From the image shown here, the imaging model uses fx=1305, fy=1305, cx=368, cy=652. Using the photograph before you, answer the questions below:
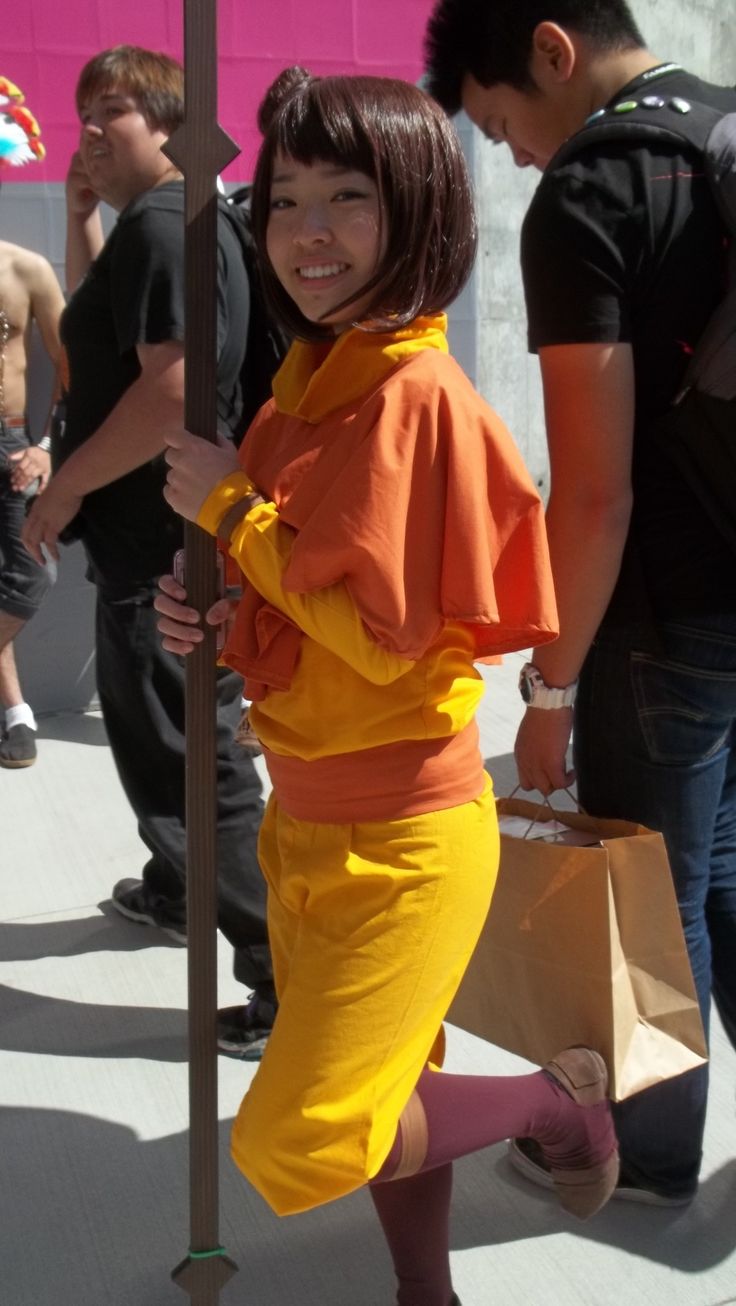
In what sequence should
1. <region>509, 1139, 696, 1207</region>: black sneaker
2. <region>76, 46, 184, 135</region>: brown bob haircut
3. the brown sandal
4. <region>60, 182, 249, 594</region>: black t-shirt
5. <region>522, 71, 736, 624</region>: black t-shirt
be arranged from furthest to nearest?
<region>76, 46, 184, 135</region>: brown bob haircut, <region>60, 182, 249, 594</region>: black t-shirt, <region>509, 1139, 696, 1207</region>: black sneaker, the brown sandal, <region>522, 71, 736, 624</region>: black t-shirt

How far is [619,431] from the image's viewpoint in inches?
66.2

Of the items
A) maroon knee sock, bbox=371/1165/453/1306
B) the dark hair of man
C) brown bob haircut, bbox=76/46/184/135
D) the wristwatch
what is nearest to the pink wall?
brown bob haircut, bbox=76/46/184/135

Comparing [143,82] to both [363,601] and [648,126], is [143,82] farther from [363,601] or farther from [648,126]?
[363,601]

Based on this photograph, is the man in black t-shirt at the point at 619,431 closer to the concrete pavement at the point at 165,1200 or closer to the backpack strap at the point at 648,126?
the backpack strap at the point at 648,126

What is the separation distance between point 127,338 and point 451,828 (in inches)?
50.2

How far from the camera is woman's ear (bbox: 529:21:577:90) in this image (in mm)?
1752

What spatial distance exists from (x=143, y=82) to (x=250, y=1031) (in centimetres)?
188

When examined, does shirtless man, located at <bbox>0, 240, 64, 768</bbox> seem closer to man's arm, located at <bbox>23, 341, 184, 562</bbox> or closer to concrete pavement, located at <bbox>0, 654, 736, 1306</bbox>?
concrete pavement, located at <bbox>0, 654, 736, 1306</bbox>

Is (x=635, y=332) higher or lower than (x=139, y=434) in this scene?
higher

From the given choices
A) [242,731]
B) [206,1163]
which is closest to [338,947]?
[206,1163]

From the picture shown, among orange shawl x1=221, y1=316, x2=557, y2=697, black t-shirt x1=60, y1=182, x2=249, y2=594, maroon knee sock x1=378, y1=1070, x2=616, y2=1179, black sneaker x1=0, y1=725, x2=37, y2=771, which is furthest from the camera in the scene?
black sneaker x1=0, y1=725, x2=37, y2=771

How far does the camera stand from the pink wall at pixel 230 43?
413 cm

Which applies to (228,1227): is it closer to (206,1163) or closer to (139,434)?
(206,1163)

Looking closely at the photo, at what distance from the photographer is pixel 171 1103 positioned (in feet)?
8.02
